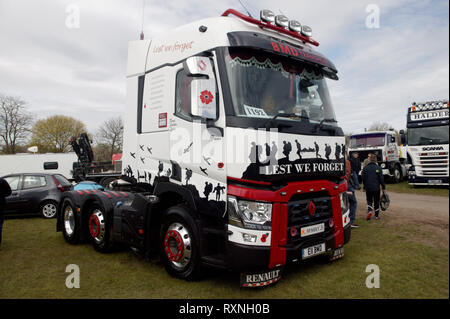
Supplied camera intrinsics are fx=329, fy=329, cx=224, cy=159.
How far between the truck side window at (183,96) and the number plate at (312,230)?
2.11 m

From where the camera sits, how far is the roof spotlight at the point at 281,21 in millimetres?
4844

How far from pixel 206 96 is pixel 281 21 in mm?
1916

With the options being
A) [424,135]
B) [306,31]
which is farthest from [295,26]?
[424,135]

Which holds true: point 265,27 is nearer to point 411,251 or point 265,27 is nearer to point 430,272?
point 430,272

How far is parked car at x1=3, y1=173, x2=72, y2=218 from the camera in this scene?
10234mm

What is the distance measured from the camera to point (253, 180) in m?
3.80

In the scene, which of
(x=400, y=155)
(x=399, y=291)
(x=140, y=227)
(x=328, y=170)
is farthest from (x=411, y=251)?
(x=400, y=155)

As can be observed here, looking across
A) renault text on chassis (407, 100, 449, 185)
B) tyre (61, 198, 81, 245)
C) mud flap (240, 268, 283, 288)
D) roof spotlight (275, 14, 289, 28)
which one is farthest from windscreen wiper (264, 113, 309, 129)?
renault text on chassis (407, 100, 449, 185)

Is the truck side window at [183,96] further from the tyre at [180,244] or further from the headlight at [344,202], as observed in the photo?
the headlight at [344,202]

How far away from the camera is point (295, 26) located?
5074mm

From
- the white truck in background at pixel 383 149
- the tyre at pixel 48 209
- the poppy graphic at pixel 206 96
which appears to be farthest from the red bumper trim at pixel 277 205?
the white truck in background at pixel 383 149

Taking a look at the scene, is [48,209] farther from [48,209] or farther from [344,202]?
[344,202]

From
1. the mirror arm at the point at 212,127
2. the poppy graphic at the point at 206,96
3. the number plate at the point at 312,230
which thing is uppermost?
the poppy graphic at the point at 206,96

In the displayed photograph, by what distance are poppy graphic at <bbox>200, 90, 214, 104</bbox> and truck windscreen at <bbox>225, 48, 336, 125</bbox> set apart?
0.92 feet
